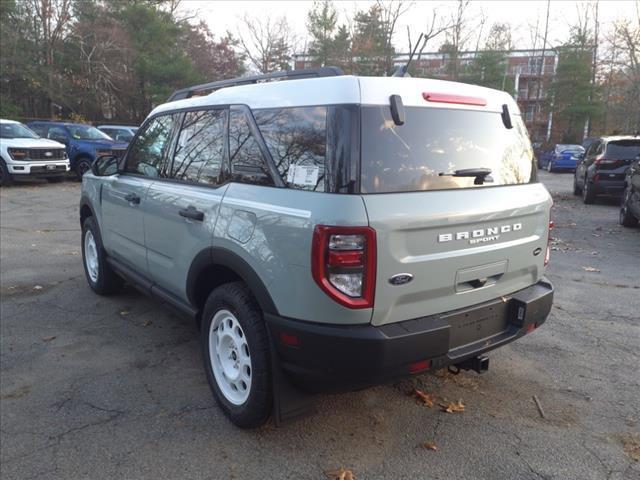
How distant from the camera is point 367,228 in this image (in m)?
2.27

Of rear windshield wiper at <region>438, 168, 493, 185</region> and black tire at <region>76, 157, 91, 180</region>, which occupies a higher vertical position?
rear windshield wiper at <region>438, 168, 493, 185</region>

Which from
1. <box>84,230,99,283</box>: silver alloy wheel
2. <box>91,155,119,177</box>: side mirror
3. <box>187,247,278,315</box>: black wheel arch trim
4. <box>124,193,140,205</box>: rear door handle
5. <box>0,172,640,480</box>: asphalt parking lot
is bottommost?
<box>0,172,640,480</box>: asphalt parking lot

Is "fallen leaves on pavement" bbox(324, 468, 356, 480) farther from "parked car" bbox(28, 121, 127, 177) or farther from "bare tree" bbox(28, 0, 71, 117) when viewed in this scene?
"bare tree" bbox(28, 0, 71, 117)

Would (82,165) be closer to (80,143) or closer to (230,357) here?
(80,143)

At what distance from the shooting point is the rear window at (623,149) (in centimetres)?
1231

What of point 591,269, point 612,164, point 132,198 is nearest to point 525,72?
point 612,164

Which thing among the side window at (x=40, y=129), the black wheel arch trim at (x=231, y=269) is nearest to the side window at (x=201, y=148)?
the black wheel arch trim at (x=231, y=269)

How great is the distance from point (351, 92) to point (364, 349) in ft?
4.03

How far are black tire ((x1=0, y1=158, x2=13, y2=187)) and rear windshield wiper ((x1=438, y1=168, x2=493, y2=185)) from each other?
1563cm

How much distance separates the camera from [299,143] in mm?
2590

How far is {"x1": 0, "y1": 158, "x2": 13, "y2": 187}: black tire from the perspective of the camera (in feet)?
48.3

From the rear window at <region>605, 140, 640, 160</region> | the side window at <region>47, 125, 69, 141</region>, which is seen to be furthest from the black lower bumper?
the side window at <region>47, 125, 69, 141</region>

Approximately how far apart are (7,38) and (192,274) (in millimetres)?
29896

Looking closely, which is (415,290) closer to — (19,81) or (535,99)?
(19,81)
